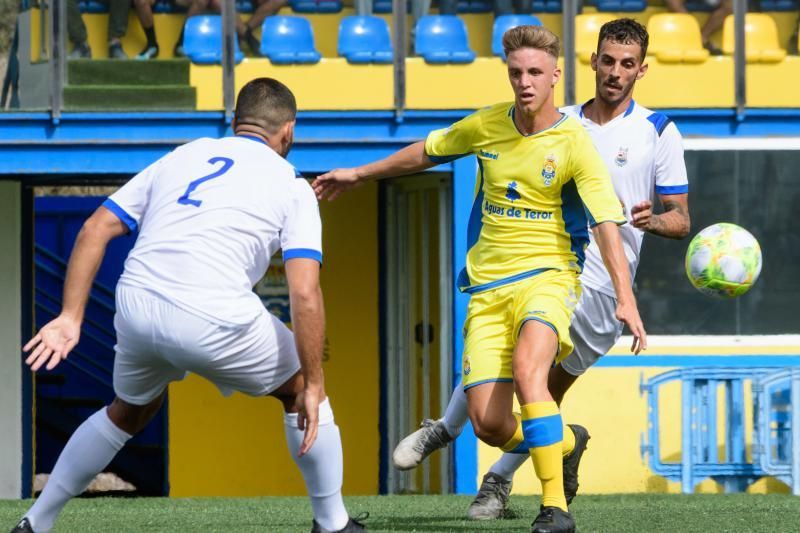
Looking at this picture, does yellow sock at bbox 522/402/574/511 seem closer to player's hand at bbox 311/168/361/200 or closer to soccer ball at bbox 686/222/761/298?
player's hand at bbox 311/168/361/200

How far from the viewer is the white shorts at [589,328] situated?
24.6 ft

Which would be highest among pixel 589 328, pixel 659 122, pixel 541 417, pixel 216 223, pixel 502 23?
pixel 502 23

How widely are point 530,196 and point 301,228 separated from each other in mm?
1383

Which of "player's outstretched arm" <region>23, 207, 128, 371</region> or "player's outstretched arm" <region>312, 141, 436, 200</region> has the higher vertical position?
"player's outstretched arm" <region>312, 141, 436, 200</region>

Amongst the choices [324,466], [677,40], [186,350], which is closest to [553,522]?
[324,466]

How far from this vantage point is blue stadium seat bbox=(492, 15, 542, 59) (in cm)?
1168

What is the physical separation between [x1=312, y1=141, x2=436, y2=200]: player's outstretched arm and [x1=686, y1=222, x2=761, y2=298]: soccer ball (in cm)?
148

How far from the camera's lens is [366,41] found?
11602mm

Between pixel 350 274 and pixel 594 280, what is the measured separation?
6.63m

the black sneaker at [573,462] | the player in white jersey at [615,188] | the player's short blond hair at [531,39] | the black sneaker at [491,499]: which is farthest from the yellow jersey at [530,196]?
the black sneaker at [491,499]

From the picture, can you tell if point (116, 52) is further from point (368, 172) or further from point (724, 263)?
point (724, 263)

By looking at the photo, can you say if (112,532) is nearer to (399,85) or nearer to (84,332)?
(399,85)

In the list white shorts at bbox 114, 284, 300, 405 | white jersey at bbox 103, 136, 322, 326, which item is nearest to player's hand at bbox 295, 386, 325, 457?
white shorts at bbox 114, 284, 300, 405

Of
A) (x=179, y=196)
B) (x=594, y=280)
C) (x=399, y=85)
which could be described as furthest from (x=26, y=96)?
(x=179, y=196)
